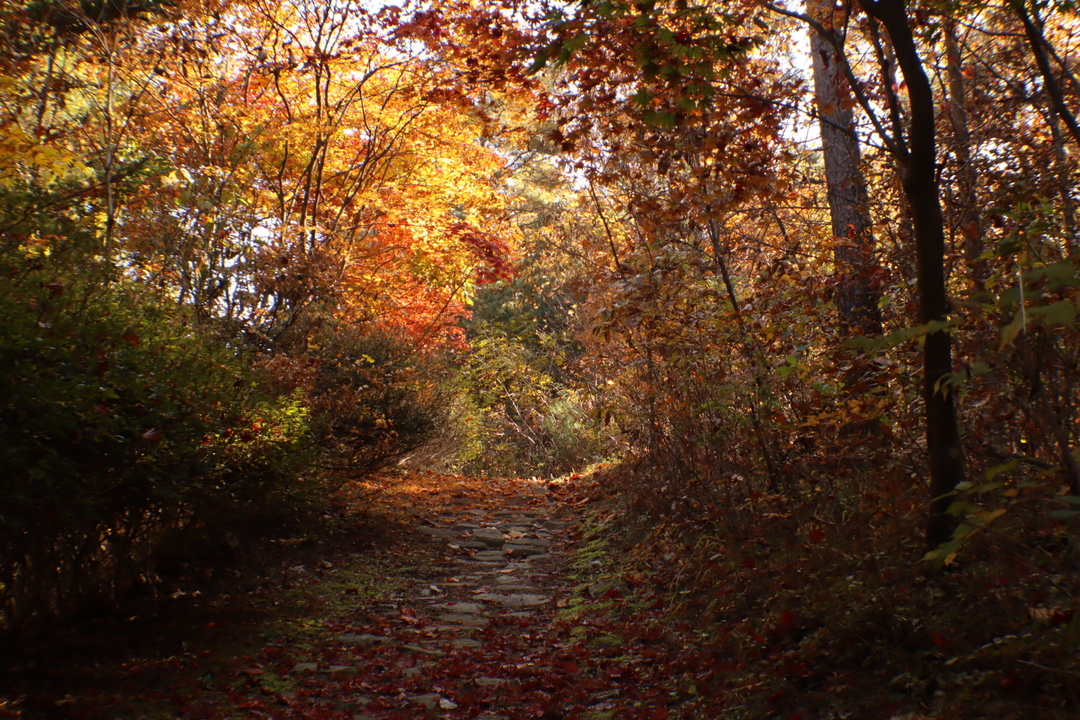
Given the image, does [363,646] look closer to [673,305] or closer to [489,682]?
[489,682]

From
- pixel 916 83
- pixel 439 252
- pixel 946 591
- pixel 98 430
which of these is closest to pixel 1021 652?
pixel 946 591

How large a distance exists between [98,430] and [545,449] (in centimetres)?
1236

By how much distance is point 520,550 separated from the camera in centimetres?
800

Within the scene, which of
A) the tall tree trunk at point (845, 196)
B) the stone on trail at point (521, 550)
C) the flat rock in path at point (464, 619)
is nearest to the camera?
the tall tree trunk at point (845, 196)

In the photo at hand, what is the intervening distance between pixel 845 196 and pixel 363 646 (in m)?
4.93

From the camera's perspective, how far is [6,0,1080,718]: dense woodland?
338cm

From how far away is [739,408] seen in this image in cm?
593

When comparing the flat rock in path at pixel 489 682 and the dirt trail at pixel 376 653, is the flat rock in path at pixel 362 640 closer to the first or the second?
the dirt trail at pixel 376 653

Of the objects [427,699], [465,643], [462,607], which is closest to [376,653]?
[465,643]

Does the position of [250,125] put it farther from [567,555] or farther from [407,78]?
[567,555]

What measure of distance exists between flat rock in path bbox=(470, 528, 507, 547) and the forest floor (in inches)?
15.3

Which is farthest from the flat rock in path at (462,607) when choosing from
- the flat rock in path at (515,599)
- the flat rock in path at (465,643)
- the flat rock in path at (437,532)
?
the flat rock in path at (437,532)

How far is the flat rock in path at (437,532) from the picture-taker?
834 cm

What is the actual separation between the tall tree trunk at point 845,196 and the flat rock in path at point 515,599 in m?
3.18
